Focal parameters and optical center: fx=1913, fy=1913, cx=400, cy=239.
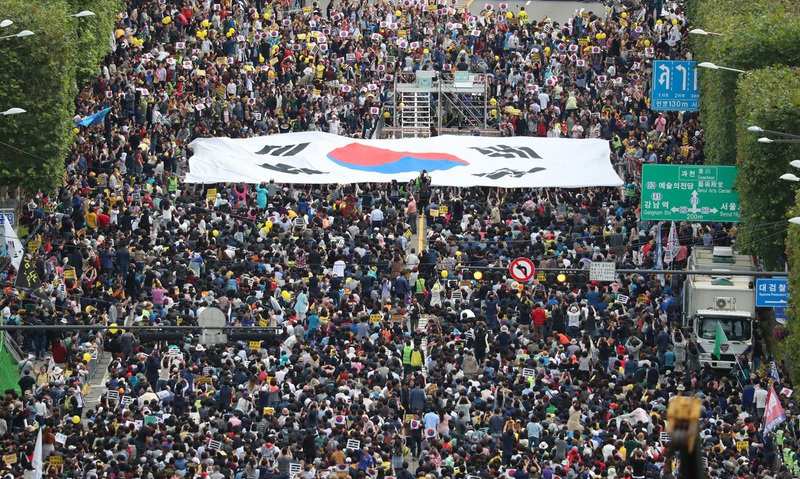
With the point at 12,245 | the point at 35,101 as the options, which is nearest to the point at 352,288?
the point at 12,245

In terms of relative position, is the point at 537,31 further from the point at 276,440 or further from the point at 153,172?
the point at 276,440

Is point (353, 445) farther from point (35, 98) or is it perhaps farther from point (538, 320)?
point (35, 98)

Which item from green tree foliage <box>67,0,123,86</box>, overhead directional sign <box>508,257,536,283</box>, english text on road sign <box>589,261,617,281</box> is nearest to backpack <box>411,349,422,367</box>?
overhead directional sign <box>508,257,536,283</box>

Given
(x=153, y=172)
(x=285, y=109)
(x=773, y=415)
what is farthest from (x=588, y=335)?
(x=285, y=109)

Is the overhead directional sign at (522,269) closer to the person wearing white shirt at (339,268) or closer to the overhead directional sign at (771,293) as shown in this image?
the person wearing white shirt at (339,268)

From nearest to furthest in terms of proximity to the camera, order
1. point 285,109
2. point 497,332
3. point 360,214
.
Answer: point 497,332
point 360,214
point 285,109
